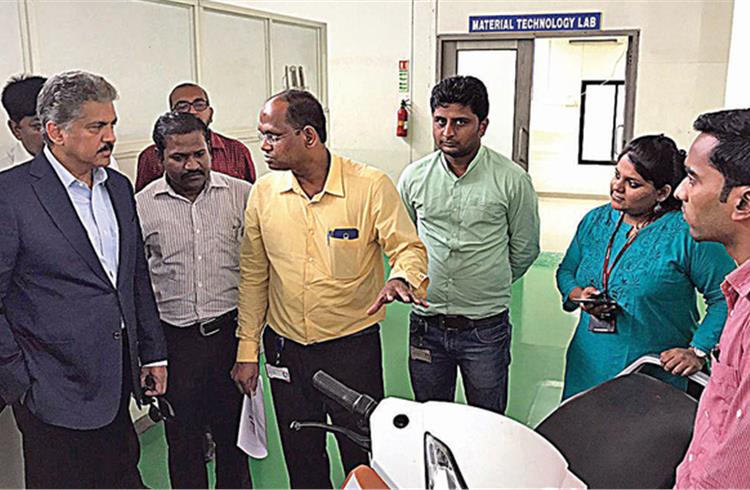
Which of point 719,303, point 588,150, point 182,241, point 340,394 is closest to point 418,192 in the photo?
point 182,241

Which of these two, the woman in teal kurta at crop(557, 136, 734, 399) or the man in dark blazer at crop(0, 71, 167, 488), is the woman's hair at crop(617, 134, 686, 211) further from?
the man in dark blazer at crop(0, 71, 167, 488)

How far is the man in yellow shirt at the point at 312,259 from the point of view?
216cm

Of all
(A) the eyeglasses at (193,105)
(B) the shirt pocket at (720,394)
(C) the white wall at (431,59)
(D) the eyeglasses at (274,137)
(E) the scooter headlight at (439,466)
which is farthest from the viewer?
(C) the white wall at (431,59)

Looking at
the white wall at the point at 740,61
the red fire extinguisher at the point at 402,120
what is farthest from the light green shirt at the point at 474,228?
the red fire extinguisher at the point at 402,120

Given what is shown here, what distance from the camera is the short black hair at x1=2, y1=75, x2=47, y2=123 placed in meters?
2.47

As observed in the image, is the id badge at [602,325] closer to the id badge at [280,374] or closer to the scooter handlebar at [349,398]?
the id badge at [280,374]

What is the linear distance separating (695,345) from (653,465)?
438 mm

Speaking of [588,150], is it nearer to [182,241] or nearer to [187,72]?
[187,72]

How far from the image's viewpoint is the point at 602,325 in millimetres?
2070

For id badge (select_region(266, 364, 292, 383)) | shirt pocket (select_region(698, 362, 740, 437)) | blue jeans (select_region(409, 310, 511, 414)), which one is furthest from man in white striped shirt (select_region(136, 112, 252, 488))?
shirt pocket (select_region(698, 362, 740, 437))

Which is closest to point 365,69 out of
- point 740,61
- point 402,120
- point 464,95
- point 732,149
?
point 402,120

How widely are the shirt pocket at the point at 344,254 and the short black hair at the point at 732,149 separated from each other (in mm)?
1118

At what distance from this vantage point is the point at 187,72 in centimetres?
364

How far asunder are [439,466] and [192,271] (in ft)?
5.10
